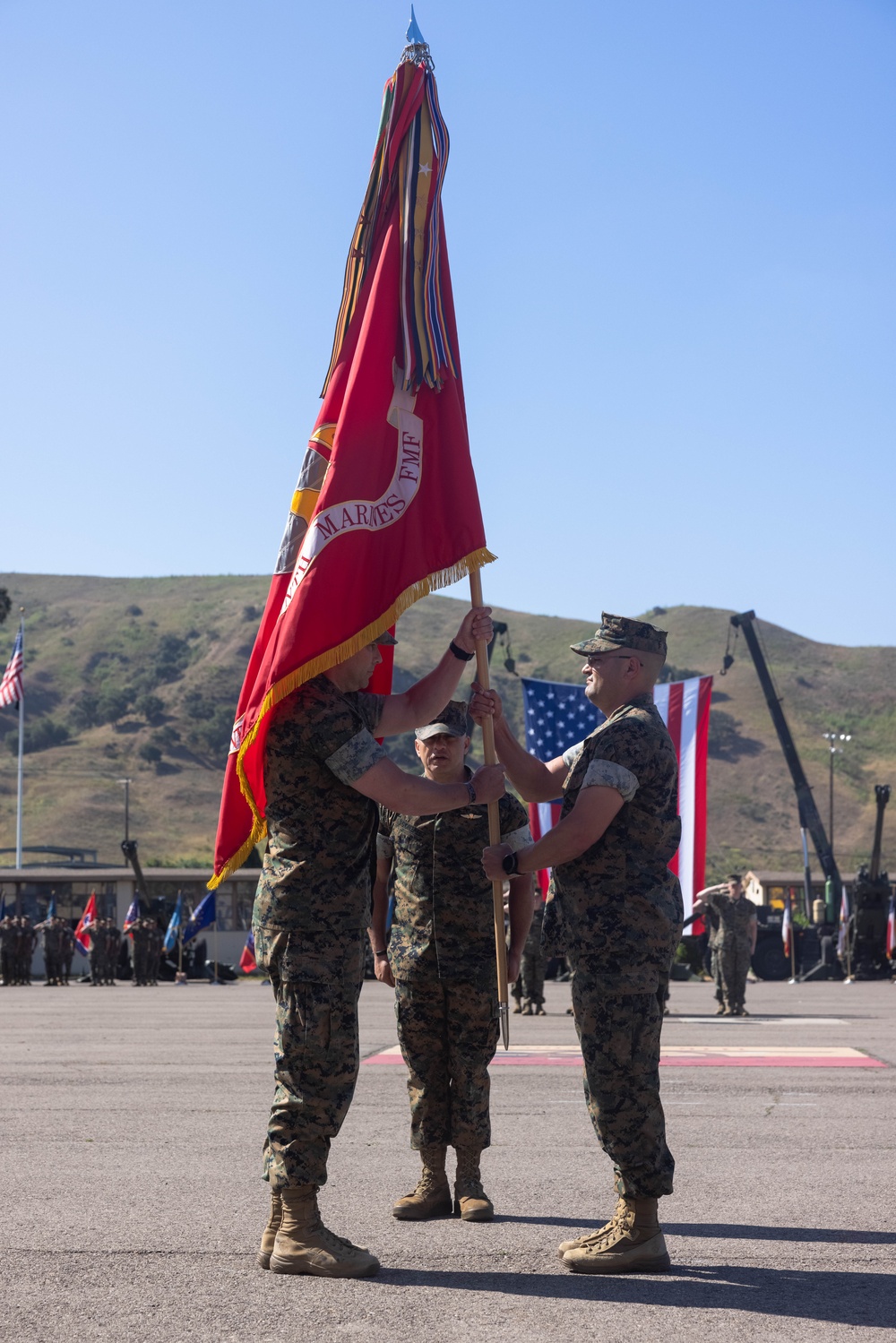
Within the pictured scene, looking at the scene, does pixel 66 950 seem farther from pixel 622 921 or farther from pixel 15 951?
pixel 622 921

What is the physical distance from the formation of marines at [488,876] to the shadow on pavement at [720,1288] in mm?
131

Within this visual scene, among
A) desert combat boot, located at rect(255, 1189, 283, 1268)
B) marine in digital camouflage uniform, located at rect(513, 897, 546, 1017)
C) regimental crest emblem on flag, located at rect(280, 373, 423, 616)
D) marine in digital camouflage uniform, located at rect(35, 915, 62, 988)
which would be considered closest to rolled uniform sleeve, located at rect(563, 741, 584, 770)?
regimental crest emblem on flag, located at rect(280, 373, 423, 616)

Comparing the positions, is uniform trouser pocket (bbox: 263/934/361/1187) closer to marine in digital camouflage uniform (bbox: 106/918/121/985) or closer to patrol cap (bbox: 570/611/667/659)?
patrol cap (bbox: 570/611/667/659)

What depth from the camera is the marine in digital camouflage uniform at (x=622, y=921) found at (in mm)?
4949

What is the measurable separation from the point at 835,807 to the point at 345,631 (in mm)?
119102

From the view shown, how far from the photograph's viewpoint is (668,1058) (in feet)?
41.2

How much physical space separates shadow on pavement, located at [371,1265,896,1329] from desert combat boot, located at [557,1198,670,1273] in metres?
0.04

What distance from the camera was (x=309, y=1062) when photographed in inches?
195

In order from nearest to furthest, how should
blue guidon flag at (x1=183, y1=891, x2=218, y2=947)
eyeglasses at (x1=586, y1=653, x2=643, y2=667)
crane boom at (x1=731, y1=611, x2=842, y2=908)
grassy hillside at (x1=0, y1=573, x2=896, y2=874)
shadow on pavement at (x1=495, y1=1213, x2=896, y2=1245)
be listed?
1. shadow on pavement at (x1=495, y1=1213, x2=896, y2=1245)
2. eyeglasses at (x1=586, y1=653, x2=643, y2=667)
3. blue guidon flag at (x1=183, y1=891, x2=218, y2=947)
4. crane boom at (x1=731, y1=611, x2=842, y2=908)
5. grassy hillside at (x1=0, y1=573, x2=896, y2=874)

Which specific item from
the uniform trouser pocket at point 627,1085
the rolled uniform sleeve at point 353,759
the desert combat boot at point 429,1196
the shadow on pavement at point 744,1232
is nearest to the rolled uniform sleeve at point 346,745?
the rolled uniform sleeve at point 353,759

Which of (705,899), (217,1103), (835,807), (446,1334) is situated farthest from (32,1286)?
(835,807)

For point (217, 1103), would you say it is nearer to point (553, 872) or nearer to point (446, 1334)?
point (553, 872)

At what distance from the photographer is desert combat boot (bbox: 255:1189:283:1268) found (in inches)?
191

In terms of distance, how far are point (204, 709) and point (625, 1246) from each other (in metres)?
130
